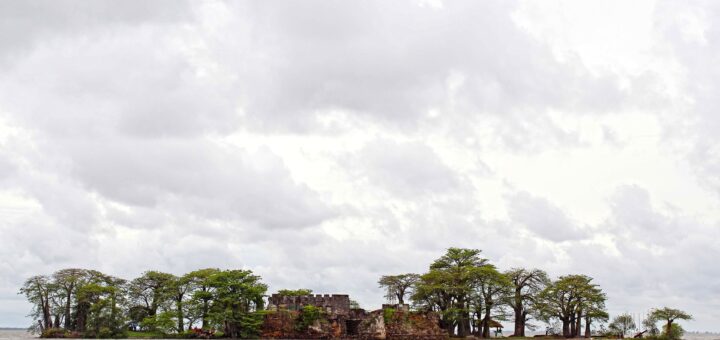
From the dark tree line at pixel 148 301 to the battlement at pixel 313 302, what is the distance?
2.68 metres

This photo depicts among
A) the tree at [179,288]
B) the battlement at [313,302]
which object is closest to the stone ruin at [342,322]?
the battlement at [313,302]

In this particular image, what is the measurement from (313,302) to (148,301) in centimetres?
2059

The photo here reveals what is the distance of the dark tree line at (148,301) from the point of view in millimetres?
76438

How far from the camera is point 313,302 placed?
81.6 m

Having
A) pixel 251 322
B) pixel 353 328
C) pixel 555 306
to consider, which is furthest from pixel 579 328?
pixel 251 322

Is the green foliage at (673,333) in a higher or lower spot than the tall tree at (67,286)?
lower

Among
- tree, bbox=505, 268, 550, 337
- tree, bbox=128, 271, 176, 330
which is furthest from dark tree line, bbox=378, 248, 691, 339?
tree, bbox=128, 271, 176, 330

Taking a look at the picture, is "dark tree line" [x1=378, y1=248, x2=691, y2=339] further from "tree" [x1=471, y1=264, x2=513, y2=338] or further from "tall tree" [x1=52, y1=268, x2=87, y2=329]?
"tall tree" [x1=52, y1=268, x2=87, y2=329]

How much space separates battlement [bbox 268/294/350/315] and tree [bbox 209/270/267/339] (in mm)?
3875

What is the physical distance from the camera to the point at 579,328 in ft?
283

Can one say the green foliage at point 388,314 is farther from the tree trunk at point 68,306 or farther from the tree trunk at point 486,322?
the tree trunk at point 68,306

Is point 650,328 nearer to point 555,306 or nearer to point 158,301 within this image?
point 555,306

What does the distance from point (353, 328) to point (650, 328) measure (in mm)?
36385

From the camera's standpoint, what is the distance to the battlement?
8094 cm
